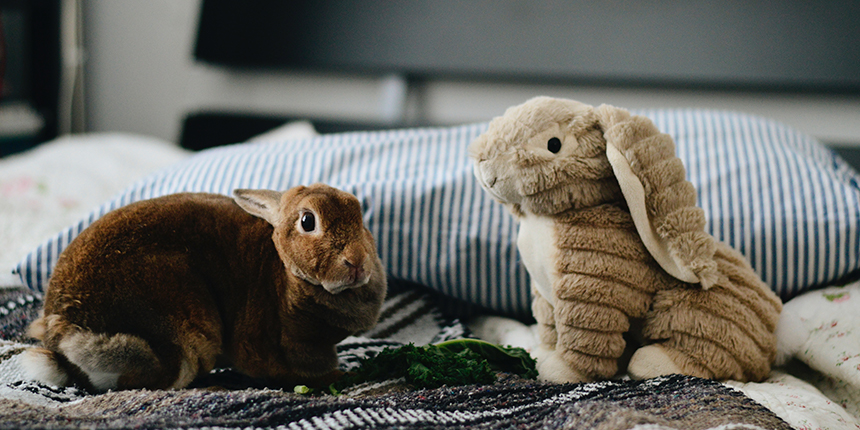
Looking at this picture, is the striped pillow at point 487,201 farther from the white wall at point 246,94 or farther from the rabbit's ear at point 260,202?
the white wall at point 246,94

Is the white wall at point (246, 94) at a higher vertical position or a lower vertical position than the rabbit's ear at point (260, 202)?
higher

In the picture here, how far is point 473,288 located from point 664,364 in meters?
0.34

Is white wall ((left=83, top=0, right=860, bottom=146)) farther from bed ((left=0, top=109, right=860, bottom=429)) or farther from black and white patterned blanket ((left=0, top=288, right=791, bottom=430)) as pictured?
black and white patterned blanket ((left=0, top=288, right=791, bottom=430))

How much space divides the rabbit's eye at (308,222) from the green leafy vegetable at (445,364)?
7.9 inches

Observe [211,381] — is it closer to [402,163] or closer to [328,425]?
[328,425]

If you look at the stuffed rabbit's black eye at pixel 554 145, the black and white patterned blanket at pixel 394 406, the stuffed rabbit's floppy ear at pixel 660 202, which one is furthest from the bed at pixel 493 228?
the stuffed rabbit's black eye at pixel 554 145

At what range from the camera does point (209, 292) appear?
67 centimetres

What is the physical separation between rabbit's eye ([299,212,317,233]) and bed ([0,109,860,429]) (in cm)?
18

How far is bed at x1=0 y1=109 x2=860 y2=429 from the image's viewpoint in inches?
23.6

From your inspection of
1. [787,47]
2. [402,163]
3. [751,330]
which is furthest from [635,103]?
[751,330]

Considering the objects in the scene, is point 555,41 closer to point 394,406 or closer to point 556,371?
point 556,371

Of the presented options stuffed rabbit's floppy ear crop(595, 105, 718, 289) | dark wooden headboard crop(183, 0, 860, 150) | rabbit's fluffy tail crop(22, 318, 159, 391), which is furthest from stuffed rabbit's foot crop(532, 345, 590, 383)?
dark wooden headboard crop(183, 0, 860, 150)

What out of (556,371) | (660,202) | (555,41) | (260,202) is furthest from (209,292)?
(555,41)

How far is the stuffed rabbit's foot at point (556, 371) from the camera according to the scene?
2.39 ft
